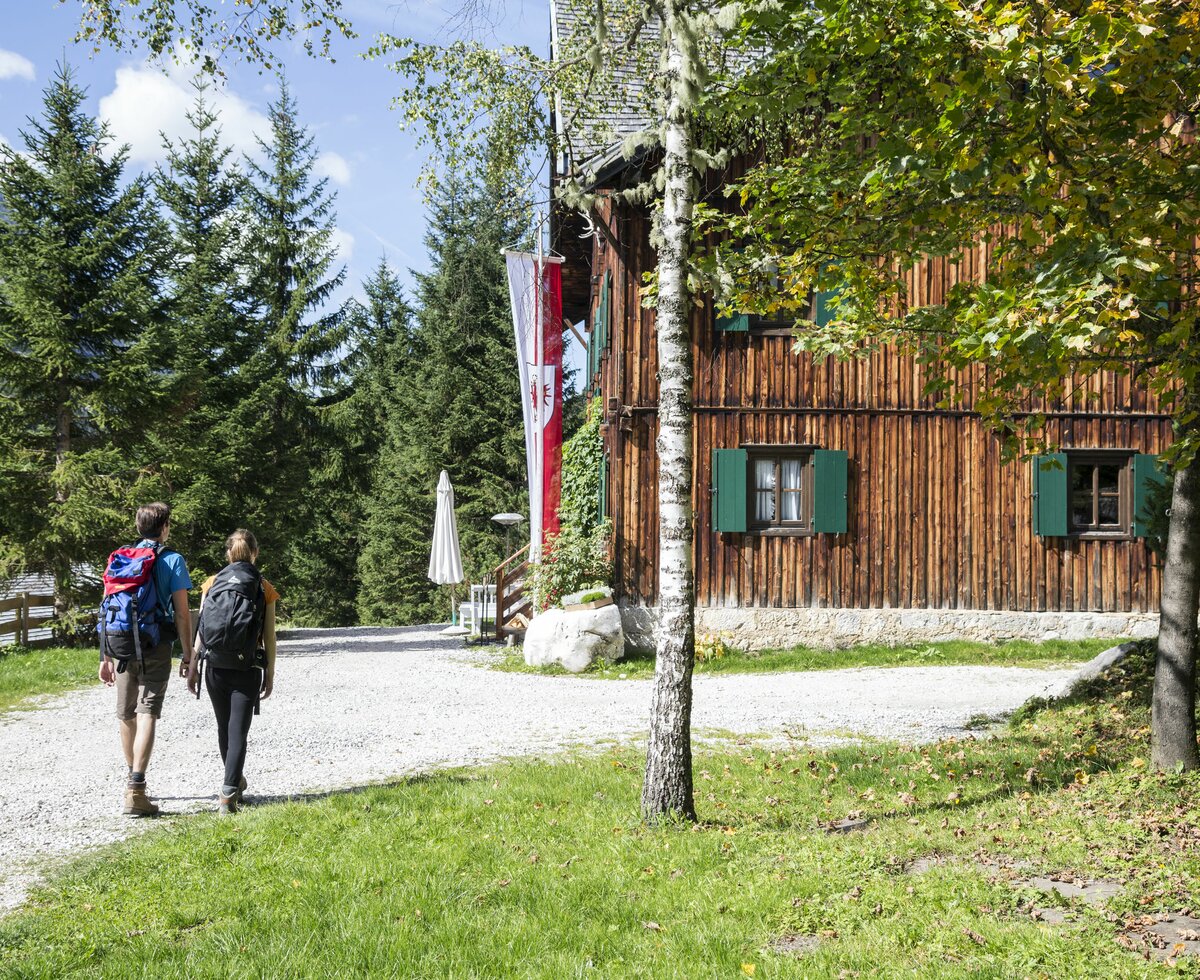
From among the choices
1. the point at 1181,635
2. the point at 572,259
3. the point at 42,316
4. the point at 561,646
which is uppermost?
the point at 572,259

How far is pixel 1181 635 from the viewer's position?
21.8 ft

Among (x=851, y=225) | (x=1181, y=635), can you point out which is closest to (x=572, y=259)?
(x=851, y=225)

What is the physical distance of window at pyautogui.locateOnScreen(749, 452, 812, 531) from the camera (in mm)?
16266

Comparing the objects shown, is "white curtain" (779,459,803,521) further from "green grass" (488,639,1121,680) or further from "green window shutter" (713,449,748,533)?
"green grass" (488,639,1121,680)

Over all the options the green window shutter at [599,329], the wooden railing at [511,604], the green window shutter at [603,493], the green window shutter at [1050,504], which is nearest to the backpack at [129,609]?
the green window shutter at [603,493]

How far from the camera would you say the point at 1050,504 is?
647 inches

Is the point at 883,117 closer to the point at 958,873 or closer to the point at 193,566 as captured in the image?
the point at 958,873

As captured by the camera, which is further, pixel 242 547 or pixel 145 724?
pixel 242 547

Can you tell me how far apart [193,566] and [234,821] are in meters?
15.0

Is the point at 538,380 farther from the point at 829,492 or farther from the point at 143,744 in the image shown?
the point at 143,744

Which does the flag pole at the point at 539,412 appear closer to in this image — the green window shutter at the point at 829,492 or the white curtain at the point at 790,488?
the white curtain at the point at 790,488

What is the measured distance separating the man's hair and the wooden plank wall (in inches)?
386

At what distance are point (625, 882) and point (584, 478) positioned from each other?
13.8 m

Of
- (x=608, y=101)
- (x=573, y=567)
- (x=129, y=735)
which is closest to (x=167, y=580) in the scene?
(x=129, y=735)
